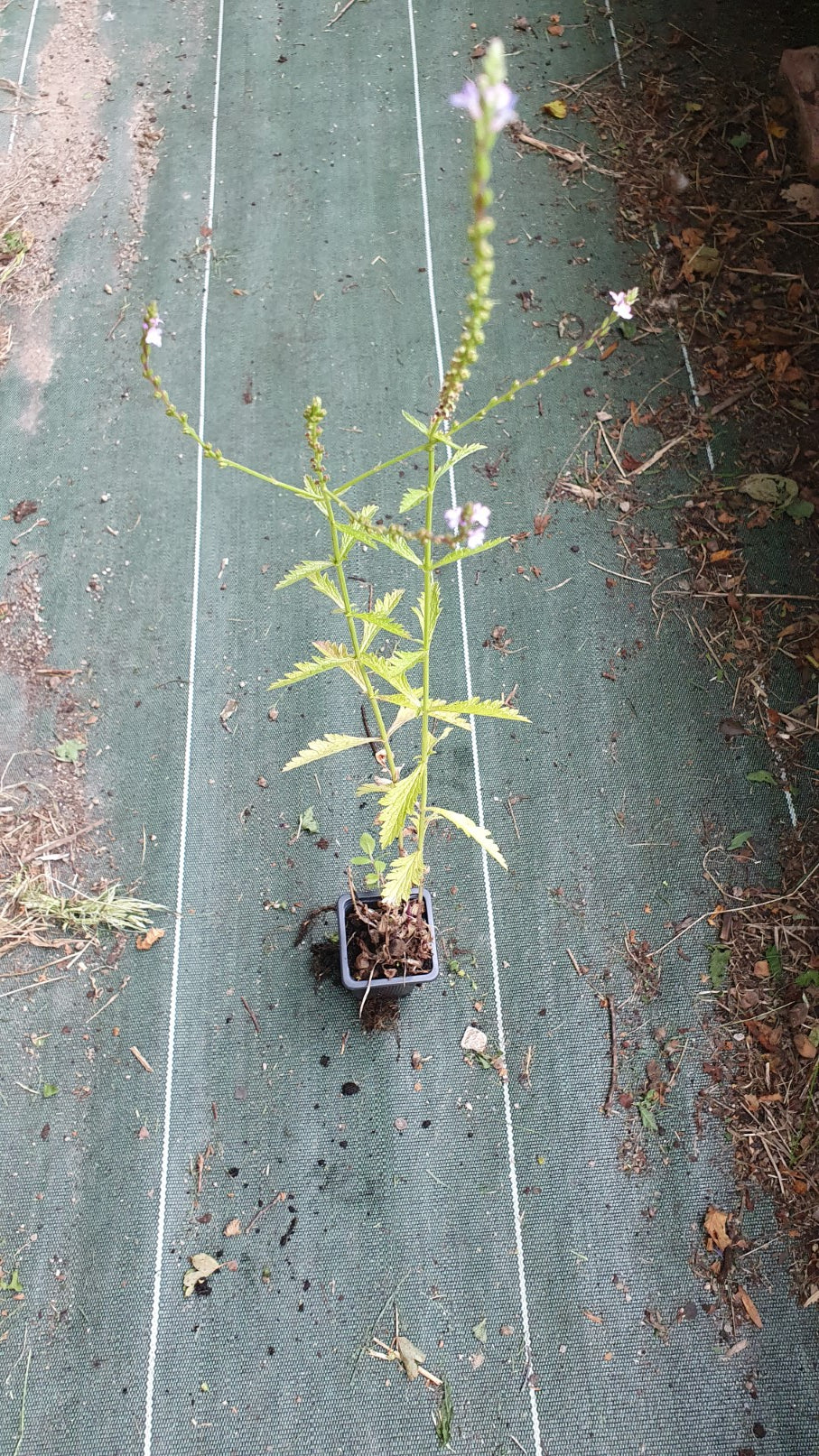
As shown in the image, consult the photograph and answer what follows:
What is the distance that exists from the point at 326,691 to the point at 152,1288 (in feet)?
4.52

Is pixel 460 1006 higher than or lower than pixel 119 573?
lower

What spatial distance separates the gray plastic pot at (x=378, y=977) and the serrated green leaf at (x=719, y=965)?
664 mm

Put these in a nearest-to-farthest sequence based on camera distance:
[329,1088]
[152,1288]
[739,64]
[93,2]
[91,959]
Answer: [152,1288], [329,1088], [91,959], [739,64], [93,2]

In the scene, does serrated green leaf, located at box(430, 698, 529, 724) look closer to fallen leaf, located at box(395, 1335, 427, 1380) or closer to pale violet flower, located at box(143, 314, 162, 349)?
pale violet flower, located at box(143, 314, 162, 349)

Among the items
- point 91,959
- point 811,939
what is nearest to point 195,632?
point 91,959

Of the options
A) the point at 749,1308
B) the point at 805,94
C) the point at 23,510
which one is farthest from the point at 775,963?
the point at 805,94

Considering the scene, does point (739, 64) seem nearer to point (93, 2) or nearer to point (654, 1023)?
point (93, 2)

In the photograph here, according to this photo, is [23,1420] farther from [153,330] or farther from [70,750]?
[153,330]

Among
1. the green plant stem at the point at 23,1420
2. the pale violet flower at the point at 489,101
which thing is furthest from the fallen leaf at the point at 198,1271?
the pale violet flower at the point at 489,101

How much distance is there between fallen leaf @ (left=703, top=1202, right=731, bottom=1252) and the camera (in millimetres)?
1835

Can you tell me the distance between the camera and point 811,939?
208 cm

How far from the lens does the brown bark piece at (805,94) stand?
3.03 metres

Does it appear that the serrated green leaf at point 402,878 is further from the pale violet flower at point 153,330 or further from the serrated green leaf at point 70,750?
the serrated green leaf at point 70,750

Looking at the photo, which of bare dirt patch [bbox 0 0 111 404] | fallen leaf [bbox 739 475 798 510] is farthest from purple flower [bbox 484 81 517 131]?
bare dirt patch [bbox 0 0 111 404]
